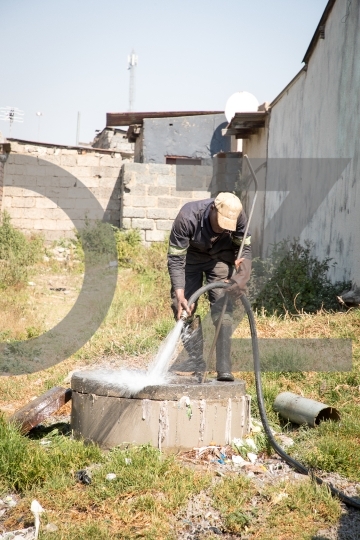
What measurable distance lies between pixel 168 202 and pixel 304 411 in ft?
32.7

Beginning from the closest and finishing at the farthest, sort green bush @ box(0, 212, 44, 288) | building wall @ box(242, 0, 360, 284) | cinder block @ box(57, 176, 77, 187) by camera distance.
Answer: building wall @ box(242, 0, 360, 284) → green bush @ box(0, 212, 44, 288) → cinder block @ box(57, 176, 77, 187)

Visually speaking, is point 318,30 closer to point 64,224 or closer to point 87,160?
point 87,160

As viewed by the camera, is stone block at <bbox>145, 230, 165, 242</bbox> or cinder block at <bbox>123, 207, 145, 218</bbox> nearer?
cinder block at <bbox>123, 207, 145, 218</bbox>

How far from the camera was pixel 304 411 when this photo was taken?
4.84 meters

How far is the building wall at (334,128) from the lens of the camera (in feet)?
25.6

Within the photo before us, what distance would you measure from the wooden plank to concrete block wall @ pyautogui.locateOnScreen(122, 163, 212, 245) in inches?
371

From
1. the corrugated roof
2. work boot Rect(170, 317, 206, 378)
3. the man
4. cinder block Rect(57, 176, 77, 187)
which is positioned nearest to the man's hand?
the man

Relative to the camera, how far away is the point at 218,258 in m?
5.46

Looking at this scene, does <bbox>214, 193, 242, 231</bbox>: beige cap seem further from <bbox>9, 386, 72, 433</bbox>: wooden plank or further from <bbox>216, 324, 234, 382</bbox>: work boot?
<bbox>9, 386, 72, 433</bbox>: wooden plank

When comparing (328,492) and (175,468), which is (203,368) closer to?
(175,468)

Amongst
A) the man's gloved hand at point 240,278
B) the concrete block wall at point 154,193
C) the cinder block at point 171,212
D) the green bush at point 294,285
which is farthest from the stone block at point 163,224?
the man's gloved hand at point 240,278

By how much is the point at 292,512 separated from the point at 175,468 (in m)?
0.80

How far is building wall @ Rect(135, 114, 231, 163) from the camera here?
16828 millimetres

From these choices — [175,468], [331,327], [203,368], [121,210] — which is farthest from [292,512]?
[121,210]
